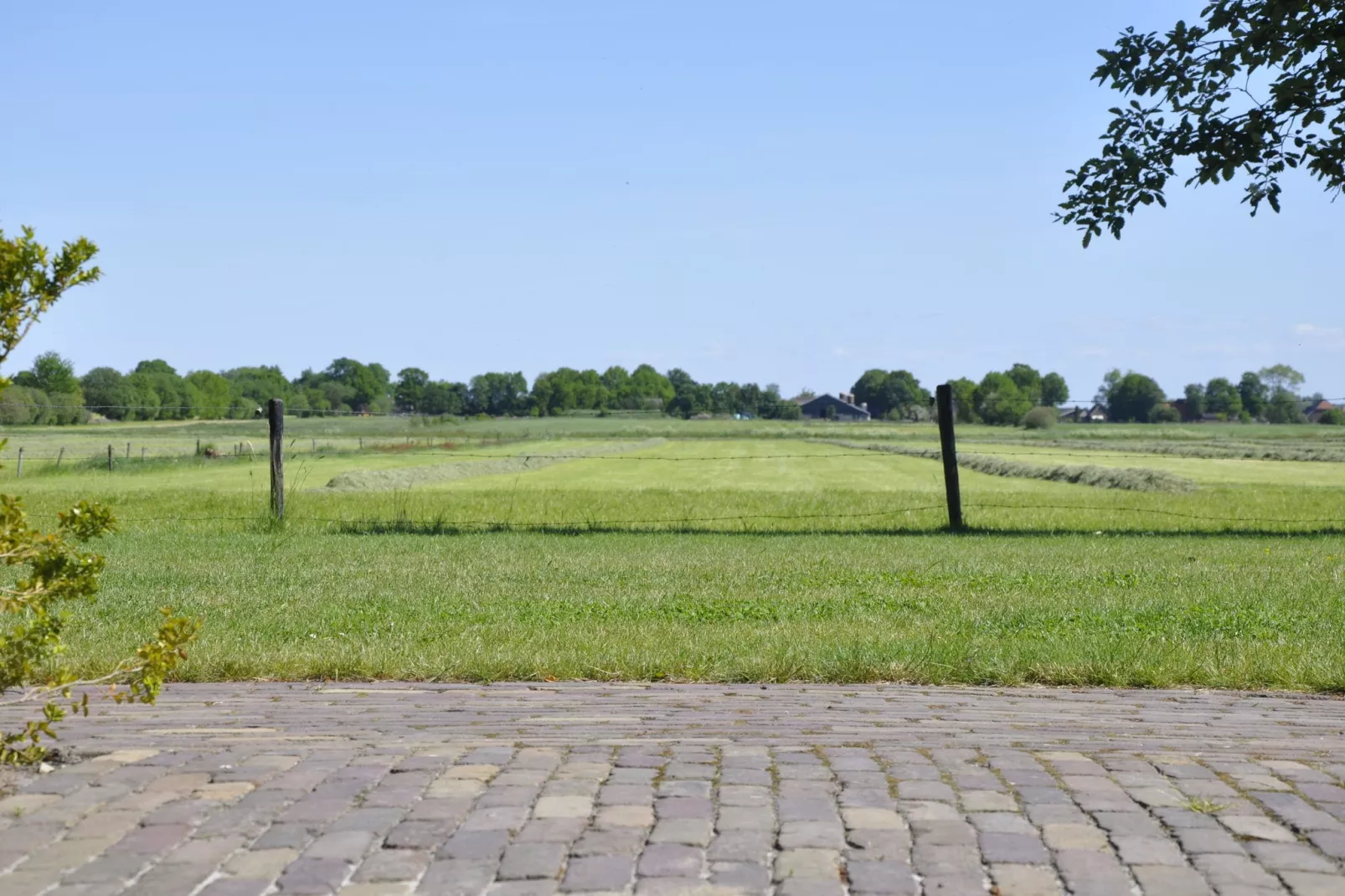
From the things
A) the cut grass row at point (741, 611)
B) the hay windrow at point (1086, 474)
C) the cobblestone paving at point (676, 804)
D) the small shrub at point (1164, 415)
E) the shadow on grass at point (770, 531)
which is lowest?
the hay windrow at point (1086, 474)

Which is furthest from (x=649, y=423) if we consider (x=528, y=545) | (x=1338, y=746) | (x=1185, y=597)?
(x=1338, y=746)

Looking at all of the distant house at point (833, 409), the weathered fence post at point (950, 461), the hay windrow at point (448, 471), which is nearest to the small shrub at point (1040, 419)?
the hay windrow at point (448, 471)

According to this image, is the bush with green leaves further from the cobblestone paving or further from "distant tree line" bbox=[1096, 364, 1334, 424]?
"distant tree line" bbox=[1096, 364, 1334, 424]

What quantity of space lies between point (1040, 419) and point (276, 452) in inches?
3328

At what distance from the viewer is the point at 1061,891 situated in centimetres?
345

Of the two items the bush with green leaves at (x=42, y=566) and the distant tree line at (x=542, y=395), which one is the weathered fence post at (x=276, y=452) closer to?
the distant tree line at (x=542, y=395)

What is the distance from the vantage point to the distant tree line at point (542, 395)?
101ft

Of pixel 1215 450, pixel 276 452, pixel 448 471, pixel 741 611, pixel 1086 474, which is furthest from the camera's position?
pixel 1215 450

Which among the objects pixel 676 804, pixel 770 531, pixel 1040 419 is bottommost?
pixel 770 531

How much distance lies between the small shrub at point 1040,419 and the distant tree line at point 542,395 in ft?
22.2

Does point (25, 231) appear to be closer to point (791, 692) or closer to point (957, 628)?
point (791, 692)

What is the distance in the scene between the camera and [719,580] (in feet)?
38.2

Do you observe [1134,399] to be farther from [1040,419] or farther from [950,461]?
→ [950,461]

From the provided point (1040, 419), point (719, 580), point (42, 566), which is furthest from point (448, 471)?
point (1040, 419)
